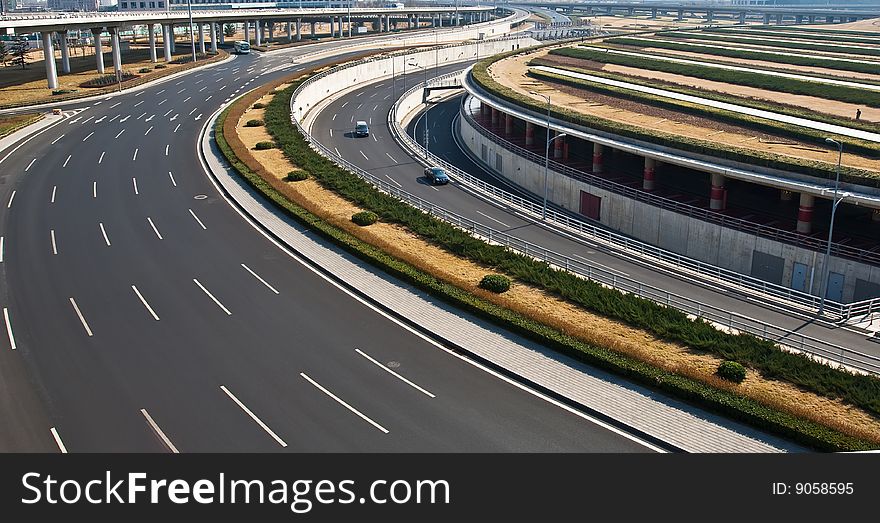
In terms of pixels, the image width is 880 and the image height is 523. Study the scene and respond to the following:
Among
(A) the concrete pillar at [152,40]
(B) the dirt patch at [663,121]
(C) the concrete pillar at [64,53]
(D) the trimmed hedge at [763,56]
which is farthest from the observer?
(A) the concrete pillar at [152,40]

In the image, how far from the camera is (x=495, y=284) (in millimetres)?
38938

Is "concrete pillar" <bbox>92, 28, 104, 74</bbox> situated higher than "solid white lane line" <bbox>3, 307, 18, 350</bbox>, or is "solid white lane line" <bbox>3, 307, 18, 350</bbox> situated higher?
"concrete pillar" <bbox>92, 28, 104, 74</bbox>

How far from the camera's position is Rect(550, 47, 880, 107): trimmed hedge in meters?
76.2

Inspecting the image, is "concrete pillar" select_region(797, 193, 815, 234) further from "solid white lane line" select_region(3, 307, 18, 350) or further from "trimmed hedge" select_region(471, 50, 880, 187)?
"solid white lane line" select_region(3, 307, 18, 350)

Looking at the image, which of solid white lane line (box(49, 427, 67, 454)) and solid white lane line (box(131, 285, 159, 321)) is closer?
solid white lane line (box(49, 427, 67, 454))

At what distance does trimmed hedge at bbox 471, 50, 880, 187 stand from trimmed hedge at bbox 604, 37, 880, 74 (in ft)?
156

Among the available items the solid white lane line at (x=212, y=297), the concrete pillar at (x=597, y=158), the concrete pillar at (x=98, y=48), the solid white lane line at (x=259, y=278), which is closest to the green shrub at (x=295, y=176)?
the solid white lane line at (x=259, y=278)

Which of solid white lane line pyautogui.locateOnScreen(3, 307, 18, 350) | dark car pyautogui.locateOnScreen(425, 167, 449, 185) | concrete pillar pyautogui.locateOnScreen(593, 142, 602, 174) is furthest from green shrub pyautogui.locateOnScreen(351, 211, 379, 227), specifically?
concrete pillar pyautogui.locateOnScreen(593, 142, 602, 174)

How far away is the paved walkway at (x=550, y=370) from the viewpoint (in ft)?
89.0

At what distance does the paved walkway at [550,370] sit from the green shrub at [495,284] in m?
2.42

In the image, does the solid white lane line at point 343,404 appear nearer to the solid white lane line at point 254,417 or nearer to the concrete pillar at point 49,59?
the solid white lane line at point 254,417

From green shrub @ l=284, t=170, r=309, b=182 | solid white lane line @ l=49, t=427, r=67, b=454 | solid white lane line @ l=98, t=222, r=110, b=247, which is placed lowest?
solid white lane line @ l=49, t=427, r=67, b=454
